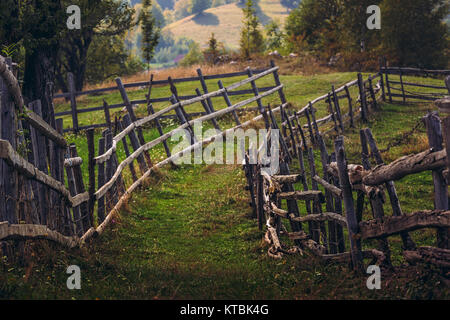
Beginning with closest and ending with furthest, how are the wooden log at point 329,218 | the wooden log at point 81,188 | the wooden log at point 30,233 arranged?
the wooden log at point 30,233 → the wooden log at point 329,218 → the wooden log at point 81,188

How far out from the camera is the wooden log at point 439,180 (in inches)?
177

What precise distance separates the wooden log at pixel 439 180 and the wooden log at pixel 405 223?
28 cm

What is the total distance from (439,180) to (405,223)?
1.46 ft

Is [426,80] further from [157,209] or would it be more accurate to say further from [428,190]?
[157,209]

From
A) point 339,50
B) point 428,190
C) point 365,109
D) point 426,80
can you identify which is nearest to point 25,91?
point 428,190

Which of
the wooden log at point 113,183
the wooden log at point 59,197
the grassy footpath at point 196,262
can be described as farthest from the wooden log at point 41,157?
the wooden log at point 113,183

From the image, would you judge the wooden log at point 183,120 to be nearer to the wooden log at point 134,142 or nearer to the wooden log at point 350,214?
the wooden log at point 134,142

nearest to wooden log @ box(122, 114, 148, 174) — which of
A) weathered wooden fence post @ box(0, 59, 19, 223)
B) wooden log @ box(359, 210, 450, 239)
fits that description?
weathered wooden fence post @ box(0, 59, 19, 223)

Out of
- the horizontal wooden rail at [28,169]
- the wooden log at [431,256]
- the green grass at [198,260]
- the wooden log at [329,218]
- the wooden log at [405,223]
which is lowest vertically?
the green grass at [198,260]

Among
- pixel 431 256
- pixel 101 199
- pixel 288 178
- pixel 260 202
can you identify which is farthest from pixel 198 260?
pixel 431 256

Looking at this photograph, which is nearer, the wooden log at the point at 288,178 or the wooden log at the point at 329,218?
the wooden log at the point at 329,218

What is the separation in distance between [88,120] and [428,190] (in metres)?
15.3

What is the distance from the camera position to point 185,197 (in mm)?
10609

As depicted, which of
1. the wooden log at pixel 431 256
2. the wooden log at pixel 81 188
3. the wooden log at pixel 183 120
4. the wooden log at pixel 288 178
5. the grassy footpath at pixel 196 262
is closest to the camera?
the wooden log at pixel 431 256
